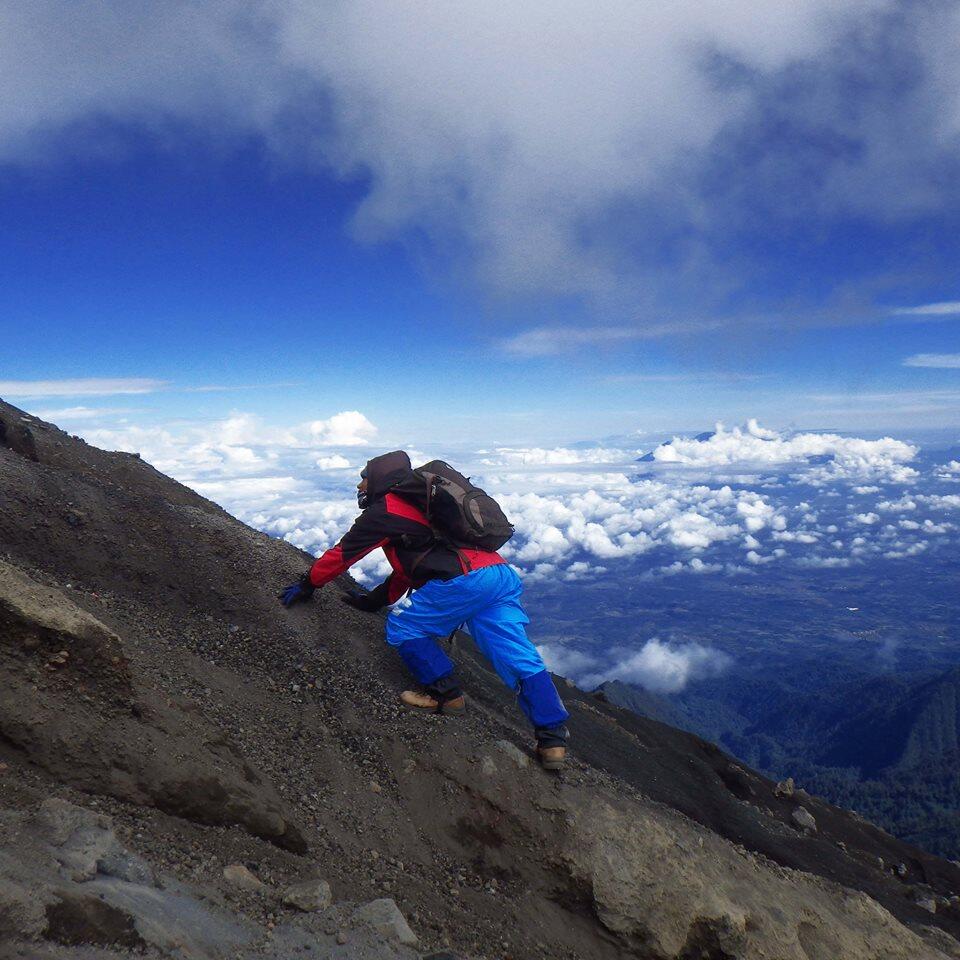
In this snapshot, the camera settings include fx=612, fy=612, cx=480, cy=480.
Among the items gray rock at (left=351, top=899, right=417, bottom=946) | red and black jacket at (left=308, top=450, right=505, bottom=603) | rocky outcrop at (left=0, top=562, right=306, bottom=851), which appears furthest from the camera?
red and black jacket at (left=308, top=450, right=505, bottom=603)

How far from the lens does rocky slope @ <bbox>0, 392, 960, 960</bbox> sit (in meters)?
4.61

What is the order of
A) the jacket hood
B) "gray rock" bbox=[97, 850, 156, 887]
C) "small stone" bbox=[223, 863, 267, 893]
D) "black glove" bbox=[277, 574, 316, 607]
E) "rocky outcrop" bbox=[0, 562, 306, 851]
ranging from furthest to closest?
1. "black glove" bbox=[277, 574, 316, 607]
2. the jacket hood
3. "rocky outcrop" bbox=[0, 562, 306, 851]
4. "small stone" bbox=[223, 863, 267, 893]
5. "gray rock" bbox=[97, 850, 156, 887]

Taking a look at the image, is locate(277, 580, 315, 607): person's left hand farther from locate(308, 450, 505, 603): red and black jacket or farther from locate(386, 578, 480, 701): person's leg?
locate(386, 578, 480, 701): person's leg

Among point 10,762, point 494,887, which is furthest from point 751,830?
point 10,762

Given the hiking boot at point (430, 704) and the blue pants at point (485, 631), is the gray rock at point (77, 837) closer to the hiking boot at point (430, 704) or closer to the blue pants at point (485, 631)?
the hiking boot at point (430, 704)

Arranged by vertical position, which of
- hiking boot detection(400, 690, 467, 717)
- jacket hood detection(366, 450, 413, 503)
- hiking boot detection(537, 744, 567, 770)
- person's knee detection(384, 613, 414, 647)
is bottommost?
hiking boot detection(537, 744, 567, 770)

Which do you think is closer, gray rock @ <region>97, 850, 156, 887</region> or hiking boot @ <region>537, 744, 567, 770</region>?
gray rock @ <region>97, 850, 156, 887</region>

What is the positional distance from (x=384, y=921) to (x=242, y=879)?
1.29 m

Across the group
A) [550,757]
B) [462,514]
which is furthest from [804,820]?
[462,514]

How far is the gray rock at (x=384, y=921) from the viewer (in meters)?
5.28

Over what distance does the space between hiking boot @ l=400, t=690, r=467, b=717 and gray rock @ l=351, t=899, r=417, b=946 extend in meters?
3.75

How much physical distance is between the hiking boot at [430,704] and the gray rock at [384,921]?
12.3 ft

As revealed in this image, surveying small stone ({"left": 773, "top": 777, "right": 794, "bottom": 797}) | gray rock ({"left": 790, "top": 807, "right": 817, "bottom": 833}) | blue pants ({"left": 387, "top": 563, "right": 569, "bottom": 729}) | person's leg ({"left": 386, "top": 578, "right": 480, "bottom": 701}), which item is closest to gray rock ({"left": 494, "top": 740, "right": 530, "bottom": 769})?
blue pants ({"left": 387, "top": 563, "right": 569, "bottom": 729})

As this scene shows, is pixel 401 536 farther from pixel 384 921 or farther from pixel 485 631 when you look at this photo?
pixel 384 921
